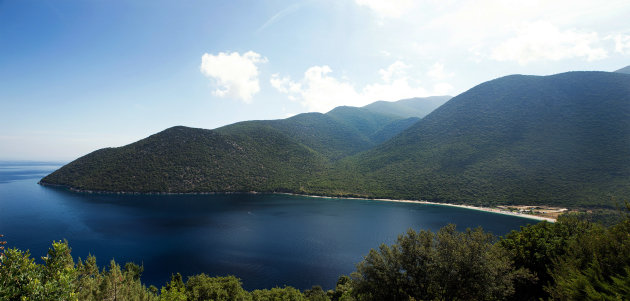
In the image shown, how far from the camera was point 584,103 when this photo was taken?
522 feet

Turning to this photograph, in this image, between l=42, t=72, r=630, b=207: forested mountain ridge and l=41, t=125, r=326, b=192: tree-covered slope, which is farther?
l=41, t=125, r=326, b=192: tree-covered slope

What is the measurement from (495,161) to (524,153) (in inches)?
621

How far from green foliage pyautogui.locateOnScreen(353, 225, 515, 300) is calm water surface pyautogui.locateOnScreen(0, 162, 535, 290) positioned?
2710 centimetres

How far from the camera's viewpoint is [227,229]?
8156 centimetres

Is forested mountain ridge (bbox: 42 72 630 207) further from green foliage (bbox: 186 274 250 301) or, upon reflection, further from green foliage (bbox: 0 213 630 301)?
green foliage (bbox: 186 274 250 301)

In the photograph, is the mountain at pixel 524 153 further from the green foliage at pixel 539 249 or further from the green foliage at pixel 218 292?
the green foliage at pixel 218 292

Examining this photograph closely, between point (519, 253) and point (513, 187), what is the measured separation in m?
108

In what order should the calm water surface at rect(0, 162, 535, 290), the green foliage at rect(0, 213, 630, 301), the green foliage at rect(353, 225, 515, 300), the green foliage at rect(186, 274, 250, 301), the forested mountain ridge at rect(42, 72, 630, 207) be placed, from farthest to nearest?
the forested mountain ridge at rect(42, 72, 630, 207) → the calm water surface at rect(0, 162, 535, 290) → the green foliage at rect(186, 274, 250, 301) → the green foliage at rect(353, 225, 515, 300) → the green foliage at rect(0, 213, 630, 301)

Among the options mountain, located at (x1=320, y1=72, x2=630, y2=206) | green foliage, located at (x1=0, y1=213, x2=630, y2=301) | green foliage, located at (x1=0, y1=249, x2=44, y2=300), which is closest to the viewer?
green foliage, located at (x1=0, y1=249, x2=44, y2=300)

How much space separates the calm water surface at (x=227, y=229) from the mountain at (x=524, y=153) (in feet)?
83.5

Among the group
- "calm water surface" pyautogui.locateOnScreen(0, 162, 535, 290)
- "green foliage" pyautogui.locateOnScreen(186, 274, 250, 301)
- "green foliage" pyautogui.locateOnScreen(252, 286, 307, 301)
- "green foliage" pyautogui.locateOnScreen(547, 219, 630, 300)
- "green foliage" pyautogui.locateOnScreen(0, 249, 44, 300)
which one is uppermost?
"green foliage" pyautogui.locateOnScreen(0, 249, 44, 300)

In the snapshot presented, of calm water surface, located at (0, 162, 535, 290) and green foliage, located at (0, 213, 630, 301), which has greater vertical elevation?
green foliage, located at (0, 213, 630, 301)

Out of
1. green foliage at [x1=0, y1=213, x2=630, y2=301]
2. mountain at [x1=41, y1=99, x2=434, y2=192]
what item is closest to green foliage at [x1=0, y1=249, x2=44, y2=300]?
green foliage at [x1=0, y1=213, x2=630, y2=301]

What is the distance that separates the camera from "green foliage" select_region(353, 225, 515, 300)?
798 inches
